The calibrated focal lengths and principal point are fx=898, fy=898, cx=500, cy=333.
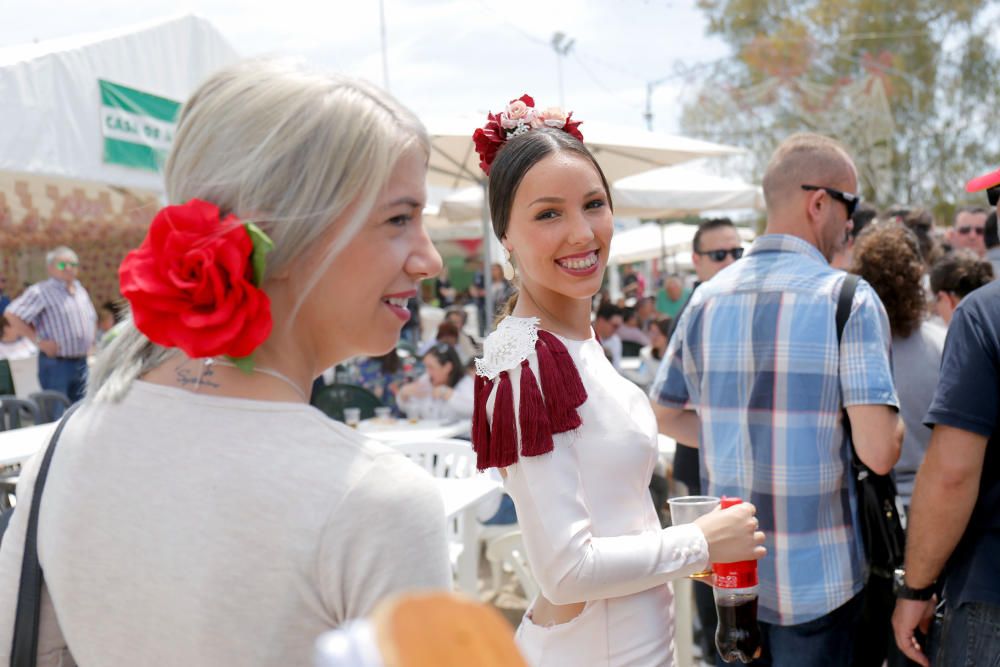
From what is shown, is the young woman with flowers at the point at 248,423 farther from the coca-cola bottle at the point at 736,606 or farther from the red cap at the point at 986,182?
the red cap at the point at 986,182

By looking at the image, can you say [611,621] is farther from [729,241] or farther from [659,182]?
[659,182]

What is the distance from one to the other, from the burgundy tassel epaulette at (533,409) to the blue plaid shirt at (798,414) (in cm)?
96

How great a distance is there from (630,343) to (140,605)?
10.1 m

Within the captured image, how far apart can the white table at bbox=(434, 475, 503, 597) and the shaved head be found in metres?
1.63

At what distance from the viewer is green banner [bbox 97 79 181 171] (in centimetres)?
595

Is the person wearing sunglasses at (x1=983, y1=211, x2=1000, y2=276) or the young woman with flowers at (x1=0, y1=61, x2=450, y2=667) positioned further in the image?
the person wearing sunglasses at (x1=983, y1=211, x2=1000, y2=276)

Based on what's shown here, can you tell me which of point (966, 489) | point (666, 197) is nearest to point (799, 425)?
point (966, 489)

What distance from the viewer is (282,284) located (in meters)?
0.94

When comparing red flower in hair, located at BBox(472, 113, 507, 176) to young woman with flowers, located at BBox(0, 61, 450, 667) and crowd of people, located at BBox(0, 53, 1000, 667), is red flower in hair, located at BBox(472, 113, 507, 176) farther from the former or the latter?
young woman with flowers, located at BBox(0, 61, 450, 667)

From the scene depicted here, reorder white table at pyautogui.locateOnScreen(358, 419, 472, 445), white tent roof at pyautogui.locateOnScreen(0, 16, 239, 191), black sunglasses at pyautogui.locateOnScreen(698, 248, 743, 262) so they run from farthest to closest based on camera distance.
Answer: white table at pyautogui.locateOnScreen(358, 419, 472, 445)
white tent roof at pyautogui.locateOnScreen(0, 16, 239, 191)
black sunglasses at pyautogui.locateOnScreen(698, 248, 743, 262)


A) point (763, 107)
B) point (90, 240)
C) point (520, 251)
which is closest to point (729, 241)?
point (520, 251)

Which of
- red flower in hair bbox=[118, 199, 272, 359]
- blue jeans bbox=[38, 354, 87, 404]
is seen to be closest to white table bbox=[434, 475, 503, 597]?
red flower in hair bbox=[118, 199, 272, 359]

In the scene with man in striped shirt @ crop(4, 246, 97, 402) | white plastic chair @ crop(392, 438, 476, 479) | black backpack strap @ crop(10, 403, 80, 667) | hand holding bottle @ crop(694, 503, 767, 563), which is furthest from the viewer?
man in striped shirt @ crop(4, 246, 97, 402)

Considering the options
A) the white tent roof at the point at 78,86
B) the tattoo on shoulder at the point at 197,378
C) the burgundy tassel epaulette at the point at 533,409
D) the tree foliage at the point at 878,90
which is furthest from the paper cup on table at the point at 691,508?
the tree foliage at the point at 878,90
